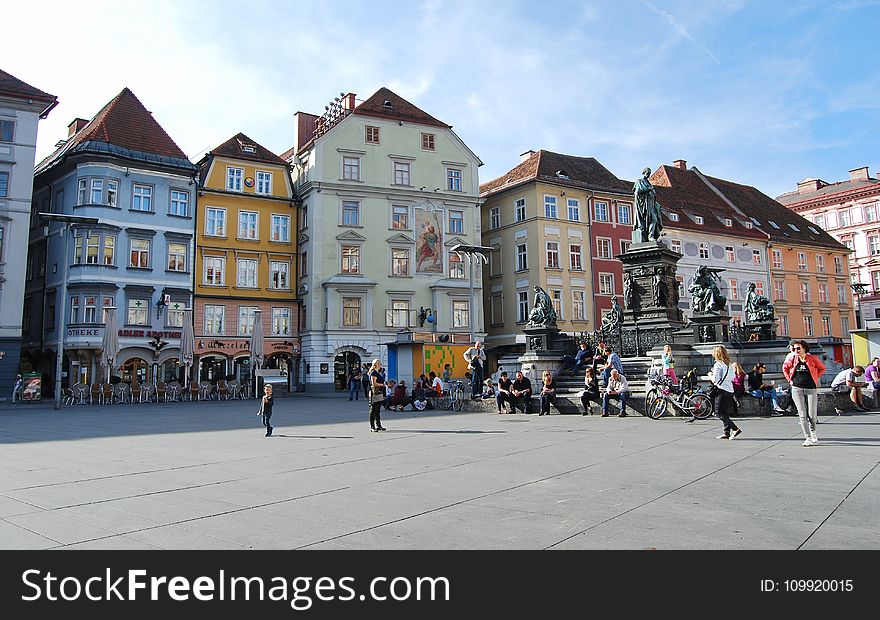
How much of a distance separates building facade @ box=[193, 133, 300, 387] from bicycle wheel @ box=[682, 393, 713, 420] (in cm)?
3131

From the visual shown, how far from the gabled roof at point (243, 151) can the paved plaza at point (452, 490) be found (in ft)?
110

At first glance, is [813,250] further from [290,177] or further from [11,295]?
[11,295]

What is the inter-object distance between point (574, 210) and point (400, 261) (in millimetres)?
14222

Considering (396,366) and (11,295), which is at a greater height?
(11,295)

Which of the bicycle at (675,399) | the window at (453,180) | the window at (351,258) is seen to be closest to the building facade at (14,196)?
the window at (351,258)

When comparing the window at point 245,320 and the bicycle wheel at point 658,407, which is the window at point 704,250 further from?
the bicycle wheel at point 658,407

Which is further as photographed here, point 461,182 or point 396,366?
point 461,182

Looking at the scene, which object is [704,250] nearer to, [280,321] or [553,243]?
[553,243]

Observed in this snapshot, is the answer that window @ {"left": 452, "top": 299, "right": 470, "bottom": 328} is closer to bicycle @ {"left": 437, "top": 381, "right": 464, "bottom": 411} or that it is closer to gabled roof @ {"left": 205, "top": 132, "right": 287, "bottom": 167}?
gabled roof @ {"left": 205, "top": 132, "right": 287, "bottom": 167}

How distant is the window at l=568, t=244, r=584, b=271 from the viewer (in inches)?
1983

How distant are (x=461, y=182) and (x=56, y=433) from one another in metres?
37.0

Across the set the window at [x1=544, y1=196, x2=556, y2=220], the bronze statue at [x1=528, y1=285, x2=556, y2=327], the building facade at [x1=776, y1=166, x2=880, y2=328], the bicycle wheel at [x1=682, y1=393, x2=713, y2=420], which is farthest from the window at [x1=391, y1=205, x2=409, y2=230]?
the building facade at [x1=776, y1=166, x2=880, y2=328]
